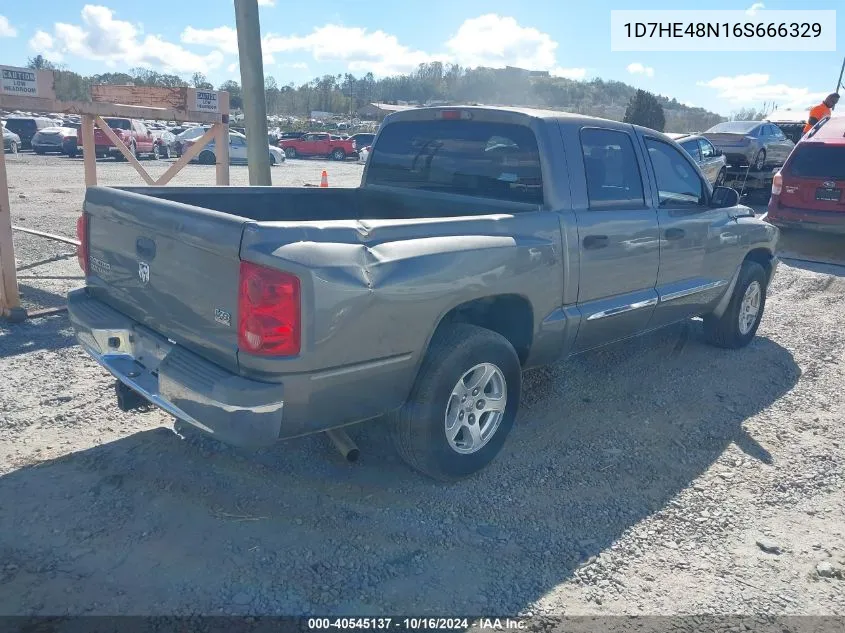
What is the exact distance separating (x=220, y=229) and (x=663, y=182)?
3413mm

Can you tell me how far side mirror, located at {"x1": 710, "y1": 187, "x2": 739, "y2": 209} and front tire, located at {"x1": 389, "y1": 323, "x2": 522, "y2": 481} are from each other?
258 centimetres

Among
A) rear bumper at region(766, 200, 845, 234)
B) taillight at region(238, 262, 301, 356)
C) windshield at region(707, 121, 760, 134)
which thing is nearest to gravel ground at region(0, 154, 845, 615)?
taillight at region(238, 262, 301, 356)

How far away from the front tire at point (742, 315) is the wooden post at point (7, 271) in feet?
19.5

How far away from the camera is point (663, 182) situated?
16.7 feet

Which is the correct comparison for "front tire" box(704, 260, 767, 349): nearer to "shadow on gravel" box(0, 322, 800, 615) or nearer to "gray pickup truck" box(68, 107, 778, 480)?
"gray pickup truck" box(68, 107, 778, 480)

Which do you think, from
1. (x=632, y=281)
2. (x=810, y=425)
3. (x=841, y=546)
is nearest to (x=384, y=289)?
(x=632, y=281)

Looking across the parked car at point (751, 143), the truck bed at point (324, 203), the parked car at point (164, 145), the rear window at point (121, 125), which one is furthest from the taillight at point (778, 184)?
the parked car at point (164, 145)

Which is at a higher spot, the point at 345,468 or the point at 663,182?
the point at 663,182

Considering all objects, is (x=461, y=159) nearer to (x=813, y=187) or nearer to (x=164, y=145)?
(x=813, y=187)

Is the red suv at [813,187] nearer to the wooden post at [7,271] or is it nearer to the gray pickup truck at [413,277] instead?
the gray pickup truck at [413,277]

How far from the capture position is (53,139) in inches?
1187

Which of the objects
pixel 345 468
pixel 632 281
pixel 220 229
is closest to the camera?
pixel 220 229

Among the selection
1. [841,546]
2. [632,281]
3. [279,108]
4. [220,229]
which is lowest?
[841,546]

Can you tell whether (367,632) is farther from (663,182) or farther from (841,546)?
(663,182)
